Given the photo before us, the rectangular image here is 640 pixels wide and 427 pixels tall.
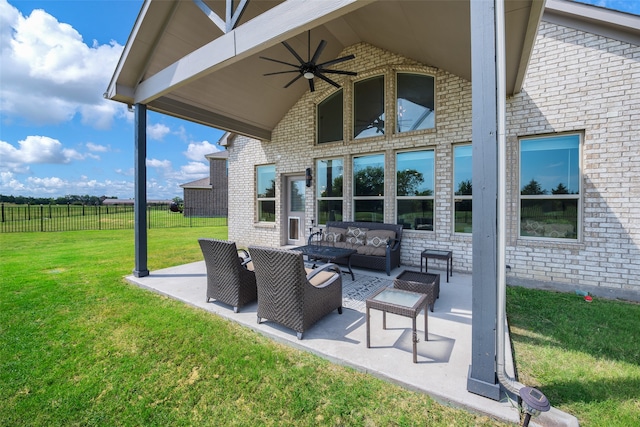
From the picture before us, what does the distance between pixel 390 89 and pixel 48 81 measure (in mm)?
18909

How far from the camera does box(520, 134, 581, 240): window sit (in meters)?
4.84

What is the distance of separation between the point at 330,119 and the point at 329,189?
79.3 inches

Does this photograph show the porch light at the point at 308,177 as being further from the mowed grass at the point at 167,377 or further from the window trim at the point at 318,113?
the mowed grass at the point at 167,377

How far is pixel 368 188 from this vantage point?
22.8 ft

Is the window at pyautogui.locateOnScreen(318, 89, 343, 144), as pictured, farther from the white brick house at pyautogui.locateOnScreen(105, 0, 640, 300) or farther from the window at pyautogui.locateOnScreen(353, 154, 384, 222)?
the window at pyautogui.locateOnScreen(353, 154, 384, 222)

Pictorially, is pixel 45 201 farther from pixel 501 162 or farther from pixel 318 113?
pixel 501 162

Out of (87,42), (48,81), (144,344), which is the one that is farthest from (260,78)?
(48,81)

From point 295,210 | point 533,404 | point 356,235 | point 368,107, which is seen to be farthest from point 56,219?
point 533,404

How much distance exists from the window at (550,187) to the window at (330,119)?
427 cm

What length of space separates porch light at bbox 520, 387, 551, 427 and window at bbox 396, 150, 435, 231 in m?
4.60

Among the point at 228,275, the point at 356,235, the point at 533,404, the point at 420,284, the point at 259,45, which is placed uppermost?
the point at 259,45

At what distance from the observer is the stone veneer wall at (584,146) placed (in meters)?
4.40

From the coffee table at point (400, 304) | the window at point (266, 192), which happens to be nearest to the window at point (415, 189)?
the coffee table at point (400, 304)

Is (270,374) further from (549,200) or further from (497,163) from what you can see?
(549,200)
